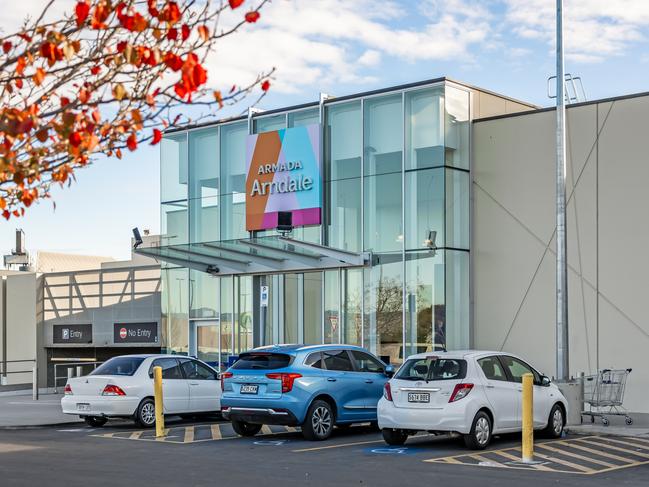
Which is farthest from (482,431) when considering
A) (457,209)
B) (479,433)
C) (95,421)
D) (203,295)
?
(203,295)

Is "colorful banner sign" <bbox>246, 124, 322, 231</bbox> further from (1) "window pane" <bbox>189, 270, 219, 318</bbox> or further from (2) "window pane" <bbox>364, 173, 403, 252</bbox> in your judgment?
(1) "window pane" <bbox>189, 270, 219, 318</bbox>

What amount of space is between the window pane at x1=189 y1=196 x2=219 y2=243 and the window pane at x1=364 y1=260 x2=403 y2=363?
5349 millimetres

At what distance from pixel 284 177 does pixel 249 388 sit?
37.1ft

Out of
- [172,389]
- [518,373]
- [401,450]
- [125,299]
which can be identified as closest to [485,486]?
[401,450]

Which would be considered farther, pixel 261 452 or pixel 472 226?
pixel 472 226

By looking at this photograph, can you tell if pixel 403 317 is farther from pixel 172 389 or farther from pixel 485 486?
pixel 485 486

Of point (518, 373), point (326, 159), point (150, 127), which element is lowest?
point (518, 373)

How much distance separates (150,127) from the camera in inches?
297

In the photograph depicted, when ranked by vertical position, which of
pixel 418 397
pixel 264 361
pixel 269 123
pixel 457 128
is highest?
pixel 269 123

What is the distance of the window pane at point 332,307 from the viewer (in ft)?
88.8

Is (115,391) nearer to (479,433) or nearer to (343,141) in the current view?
(479,433)

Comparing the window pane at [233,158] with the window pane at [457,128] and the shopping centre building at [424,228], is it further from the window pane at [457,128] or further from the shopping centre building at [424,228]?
the window pane at [457,128]

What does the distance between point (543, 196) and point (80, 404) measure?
37.1 feet

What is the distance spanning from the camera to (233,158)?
96.9 ft
